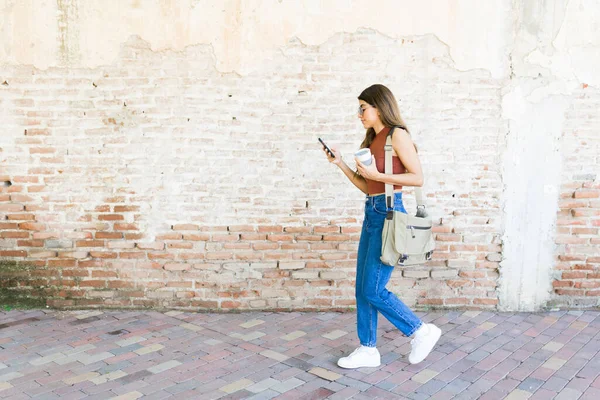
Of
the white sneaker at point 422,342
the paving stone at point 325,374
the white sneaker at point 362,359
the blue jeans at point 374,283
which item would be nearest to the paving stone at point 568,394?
the white sneaker at point 422,342

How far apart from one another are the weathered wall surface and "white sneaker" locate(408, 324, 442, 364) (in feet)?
3.56

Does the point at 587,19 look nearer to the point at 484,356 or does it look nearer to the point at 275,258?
the point at 484,356

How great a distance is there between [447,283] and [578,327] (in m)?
1.07

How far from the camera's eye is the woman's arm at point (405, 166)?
324 cm

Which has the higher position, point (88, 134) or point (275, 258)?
point (88, 134)

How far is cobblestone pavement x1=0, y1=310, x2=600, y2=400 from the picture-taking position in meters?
3.28

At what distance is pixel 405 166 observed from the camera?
3.29m

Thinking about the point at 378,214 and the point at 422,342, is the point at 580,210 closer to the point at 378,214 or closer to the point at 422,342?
the point at 422,342

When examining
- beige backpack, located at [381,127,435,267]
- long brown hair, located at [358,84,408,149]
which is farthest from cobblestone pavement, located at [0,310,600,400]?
long brown hair, located at [358,84,408,149]

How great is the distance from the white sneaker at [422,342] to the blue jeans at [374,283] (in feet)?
0.17

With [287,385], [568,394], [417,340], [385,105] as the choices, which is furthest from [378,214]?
[568,394]

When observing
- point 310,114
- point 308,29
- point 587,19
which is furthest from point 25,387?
point 587,19

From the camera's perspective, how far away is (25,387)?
3.30 m

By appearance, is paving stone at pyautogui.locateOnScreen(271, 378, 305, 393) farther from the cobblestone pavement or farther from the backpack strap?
the backpack strap
